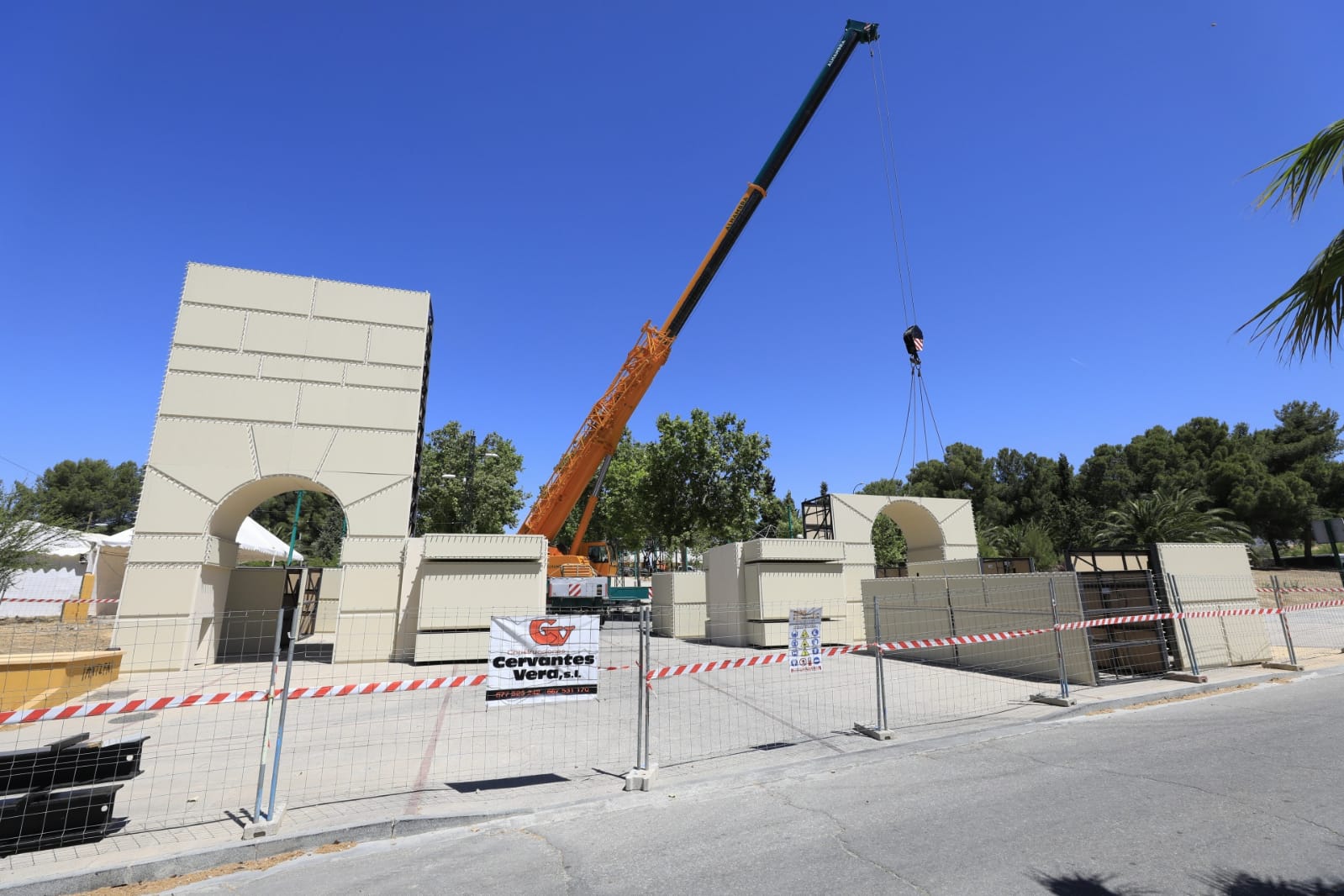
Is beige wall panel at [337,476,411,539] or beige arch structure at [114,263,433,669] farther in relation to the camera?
beige wall panel at [337,476,411,539]

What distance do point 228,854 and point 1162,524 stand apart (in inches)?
1388

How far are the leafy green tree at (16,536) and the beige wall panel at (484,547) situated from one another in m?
13.2

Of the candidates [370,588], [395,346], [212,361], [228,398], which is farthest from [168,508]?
[395,346]

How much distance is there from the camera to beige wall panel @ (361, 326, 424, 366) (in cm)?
1731

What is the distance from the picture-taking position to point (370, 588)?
15859mm

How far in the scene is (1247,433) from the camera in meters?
47.4

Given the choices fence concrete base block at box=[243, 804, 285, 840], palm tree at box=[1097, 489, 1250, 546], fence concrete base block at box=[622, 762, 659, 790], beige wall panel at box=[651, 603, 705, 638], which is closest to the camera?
fence concrete base block at box=[243, 804, 285, 840]

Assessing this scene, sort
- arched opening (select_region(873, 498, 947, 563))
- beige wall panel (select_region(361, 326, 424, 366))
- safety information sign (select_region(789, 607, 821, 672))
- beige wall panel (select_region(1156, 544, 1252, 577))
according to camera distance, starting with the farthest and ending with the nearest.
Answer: arched opening (select_region(873, 498, 947, 563)), beige wall panel (select_region(361, 326, 424, 366)), beige wall panel (select_region(1156, 544, 1252, 577)), safety information sign (select_region(789, 607, 821, 672))

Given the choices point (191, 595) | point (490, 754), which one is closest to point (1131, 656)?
point (490, 754)

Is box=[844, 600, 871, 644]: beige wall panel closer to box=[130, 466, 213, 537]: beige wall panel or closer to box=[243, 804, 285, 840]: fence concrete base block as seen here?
box=[243, 804, 285, 840]: fence concrete base block

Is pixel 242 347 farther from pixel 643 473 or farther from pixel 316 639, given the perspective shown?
pixel 643 473

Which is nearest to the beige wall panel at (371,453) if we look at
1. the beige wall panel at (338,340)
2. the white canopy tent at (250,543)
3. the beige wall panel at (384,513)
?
the beige wall panel at (384,513)

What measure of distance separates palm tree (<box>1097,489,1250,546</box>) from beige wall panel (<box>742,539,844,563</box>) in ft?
59.3

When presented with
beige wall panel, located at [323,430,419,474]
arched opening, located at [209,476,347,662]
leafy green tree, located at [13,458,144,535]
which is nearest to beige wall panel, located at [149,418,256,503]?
arched opening, located at [209,476,347,662]
